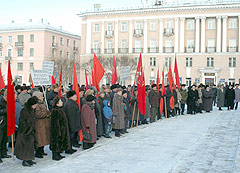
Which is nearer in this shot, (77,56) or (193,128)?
(193,128)

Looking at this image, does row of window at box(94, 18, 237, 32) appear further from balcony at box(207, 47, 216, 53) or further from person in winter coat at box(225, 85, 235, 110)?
person in winter coat at box(225, 85, 235, 110)

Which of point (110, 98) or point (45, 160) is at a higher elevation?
point (110, 98)

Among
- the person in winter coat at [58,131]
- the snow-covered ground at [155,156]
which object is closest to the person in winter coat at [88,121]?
the snow-covered ground at [155,156]

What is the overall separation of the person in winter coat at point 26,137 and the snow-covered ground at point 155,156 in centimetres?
24

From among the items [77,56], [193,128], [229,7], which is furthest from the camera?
[77,56]

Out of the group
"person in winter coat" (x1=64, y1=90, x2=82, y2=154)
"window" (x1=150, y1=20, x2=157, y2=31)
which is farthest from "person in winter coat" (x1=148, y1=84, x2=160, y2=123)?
"window" (x1=150, y1=20, x2=157, y2=31)

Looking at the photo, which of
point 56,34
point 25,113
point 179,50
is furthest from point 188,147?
point 56,34

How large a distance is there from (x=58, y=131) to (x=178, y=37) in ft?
142

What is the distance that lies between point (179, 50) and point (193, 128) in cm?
3673

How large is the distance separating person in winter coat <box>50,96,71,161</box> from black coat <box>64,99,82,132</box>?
44cm

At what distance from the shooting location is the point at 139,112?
14117 millimetres

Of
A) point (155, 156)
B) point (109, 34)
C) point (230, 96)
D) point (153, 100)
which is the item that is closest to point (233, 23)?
point (109, 34)

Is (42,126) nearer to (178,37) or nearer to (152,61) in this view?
(152,61)

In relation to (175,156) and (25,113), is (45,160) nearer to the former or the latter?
(25,113)
